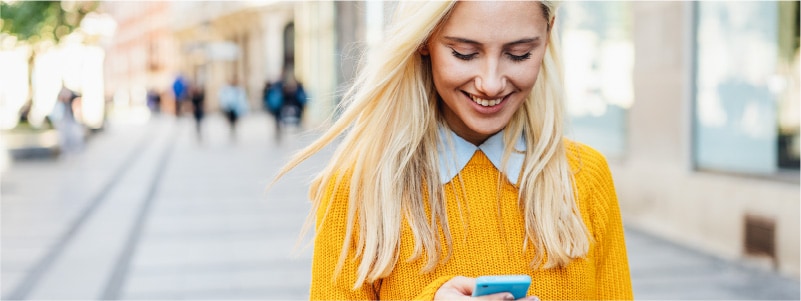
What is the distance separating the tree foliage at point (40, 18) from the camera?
20828 mm

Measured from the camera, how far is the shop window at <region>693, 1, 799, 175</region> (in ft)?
22.1

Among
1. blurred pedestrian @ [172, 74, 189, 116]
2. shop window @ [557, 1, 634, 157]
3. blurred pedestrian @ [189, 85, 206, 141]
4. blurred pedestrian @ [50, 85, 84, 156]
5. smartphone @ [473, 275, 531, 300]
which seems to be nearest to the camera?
smartphone @ [473, 275, 531, 300]

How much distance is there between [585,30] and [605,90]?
77 centimetres

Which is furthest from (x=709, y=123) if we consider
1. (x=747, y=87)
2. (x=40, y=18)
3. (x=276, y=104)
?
(x=40, y=18)

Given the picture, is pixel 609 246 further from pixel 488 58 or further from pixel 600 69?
pixel 600 69

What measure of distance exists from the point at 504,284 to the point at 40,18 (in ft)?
71.6

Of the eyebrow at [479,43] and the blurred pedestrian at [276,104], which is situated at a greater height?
the eyebrow at [479,43]

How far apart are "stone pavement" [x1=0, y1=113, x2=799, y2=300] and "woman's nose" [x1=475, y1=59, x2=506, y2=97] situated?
28.0 inches

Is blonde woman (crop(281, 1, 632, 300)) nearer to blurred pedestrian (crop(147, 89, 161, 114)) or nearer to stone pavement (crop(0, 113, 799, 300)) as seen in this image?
stone pavement (crop(0, 113, 799, 300))

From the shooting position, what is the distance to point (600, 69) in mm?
9742

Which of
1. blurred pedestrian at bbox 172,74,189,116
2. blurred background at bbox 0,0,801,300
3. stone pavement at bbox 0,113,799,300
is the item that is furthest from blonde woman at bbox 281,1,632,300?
blurred pedestrian at bbox 172,74,189,116

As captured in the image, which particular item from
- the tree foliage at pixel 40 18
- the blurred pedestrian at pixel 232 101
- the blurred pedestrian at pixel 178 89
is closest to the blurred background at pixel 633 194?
the tree foliage at pixel 40 18

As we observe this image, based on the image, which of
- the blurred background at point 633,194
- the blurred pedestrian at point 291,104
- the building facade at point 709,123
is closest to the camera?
the blurred background at point 633,194

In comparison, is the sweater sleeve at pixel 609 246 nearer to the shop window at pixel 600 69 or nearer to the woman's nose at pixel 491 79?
the woman's nose at pixel 491 79
